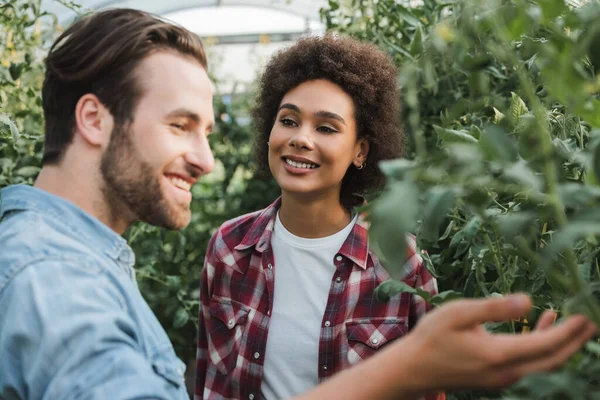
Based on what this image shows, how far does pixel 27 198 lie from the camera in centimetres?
109

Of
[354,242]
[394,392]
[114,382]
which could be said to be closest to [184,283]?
[354,242]

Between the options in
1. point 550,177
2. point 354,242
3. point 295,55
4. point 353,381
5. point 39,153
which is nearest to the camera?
point 550,177

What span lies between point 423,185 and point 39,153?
78.8 inches

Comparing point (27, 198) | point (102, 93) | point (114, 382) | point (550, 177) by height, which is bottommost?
point (114, 382)

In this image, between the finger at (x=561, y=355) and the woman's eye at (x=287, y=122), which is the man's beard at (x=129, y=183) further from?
the woman's eye at (x=287, y=122)

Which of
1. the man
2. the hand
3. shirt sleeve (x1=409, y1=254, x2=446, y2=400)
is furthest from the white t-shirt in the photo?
the hand

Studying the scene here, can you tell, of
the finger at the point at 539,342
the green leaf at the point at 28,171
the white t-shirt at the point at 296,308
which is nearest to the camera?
the finger at the point at 539,342

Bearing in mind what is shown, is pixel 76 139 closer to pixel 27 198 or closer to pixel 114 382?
pixel 27 198

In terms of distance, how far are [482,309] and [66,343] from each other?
1.73 feet

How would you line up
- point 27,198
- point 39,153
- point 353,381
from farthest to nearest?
point 39,153 → point 27,198 → point 353,381

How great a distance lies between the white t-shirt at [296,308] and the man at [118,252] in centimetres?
68

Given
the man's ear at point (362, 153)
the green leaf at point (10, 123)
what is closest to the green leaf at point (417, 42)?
the man's ear at point (362, 153)

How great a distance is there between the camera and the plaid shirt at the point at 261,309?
1.77 meters

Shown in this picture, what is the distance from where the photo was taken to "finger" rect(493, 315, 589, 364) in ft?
2.37
